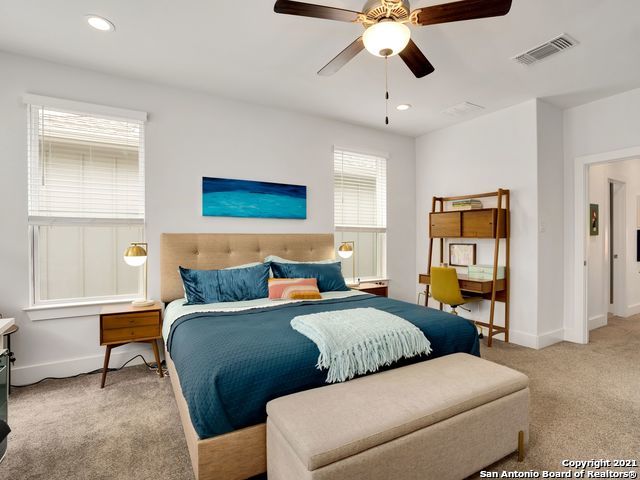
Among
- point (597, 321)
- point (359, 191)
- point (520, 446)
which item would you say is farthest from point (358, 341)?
point (597, 321)

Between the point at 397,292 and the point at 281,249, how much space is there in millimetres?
1954

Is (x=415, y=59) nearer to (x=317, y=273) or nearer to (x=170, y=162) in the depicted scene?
(x=317, y=273)

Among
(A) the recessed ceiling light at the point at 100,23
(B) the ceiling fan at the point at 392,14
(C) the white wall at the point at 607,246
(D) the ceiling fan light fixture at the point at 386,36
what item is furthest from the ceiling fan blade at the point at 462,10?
(C) the white wall at the point at 607,246

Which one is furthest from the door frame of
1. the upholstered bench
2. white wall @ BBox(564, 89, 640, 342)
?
the upholstered bench

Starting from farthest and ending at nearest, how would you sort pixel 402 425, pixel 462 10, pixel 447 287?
pixel 447 287 < pixel 462 10 < pixel 402 425

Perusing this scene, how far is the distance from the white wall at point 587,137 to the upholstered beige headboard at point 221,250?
284 cm

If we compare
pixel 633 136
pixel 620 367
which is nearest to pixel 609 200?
pixel 633 136

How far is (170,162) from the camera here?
10.8 feet

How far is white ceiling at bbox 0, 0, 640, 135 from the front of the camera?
2.20 m

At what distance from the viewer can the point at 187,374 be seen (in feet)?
5.37

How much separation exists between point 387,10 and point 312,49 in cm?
98

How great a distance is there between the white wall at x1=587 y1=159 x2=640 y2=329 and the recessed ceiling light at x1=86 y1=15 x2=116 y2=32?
5.42 metres

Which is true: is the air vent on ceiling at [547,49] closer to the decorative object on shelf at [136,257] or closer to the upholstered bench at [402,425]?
the upholstered bench at [402,425]

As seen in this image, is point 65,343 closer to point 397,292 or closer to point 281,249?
point 281,249
